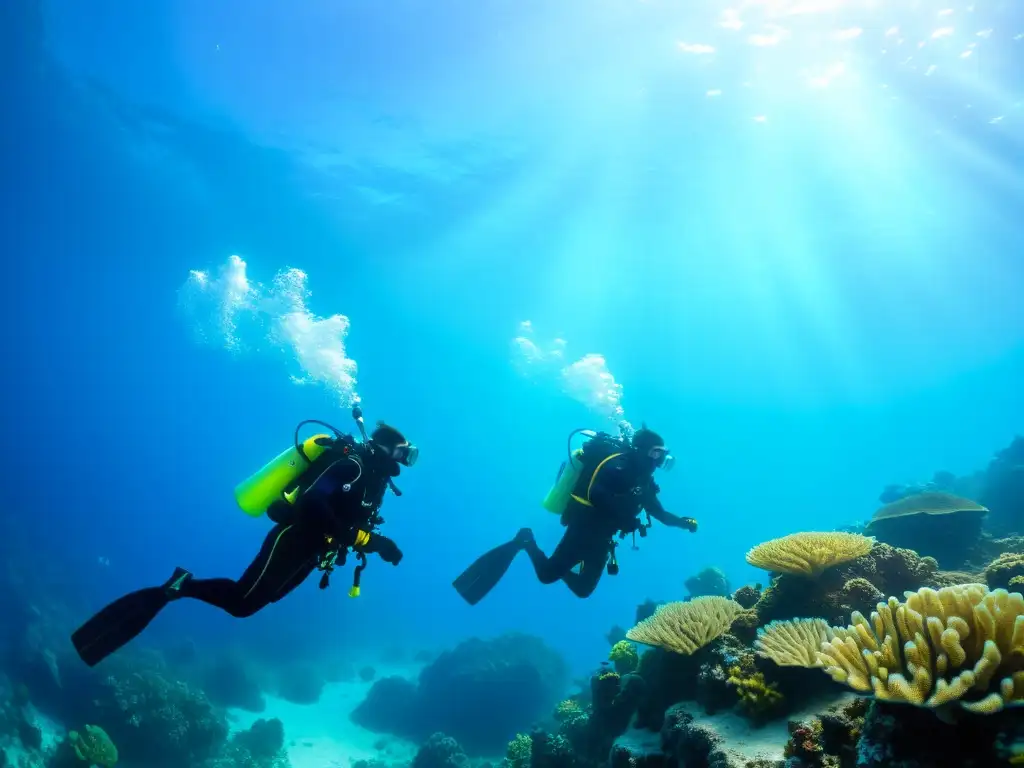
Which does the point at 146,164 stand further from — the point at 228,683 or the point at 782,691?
the point at 782,691

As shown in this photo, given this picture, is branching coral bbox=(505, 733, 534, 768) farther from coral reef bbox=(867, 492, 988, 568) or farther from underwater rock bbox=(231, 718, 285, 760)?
underwater rock bbox=(231, 718, 285, 760)

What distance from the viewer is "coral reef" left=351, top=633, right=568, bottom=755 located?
66.5ft

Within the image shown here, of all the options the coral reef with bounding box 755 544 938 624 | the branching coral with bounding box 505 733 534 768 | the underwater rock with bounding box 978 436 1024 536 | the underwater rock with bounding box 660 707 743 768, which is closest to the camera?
the underwater rock with bounding box 660 707 743 768

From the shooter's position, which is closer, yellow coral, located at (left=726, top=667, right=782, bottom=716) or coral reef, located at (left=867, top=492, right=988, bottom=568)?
yellow coral, located at (left=726, top=667, right=782, bottom=716)

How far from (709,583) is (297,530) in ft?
52.6

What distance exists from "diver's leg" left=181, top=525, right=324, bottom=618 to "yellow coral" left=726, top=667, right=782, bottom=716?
462 centimetres

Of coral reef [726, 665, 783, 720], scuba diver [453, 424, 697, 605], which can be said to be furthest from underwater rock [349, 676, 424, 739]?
coral reef [726, 665, 783, 720]

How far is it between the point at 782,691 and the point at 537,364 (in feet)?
249

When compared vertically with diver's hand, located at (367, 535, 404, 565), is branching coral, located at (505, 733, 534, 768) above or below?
below

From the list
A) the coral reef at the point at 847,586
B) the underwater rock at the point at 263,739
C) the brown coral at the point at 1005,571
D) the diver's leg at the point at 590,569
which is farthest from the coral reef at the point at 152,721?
the brown coral at the point at 1005,571

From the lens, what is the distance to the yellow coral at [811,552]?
5.93 metres

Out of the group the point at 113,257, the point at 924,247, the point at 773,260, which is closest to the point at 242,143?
the point at 113,257

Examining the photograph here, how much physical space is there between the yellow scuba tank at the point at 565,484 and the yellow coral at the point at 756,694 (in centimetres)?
429

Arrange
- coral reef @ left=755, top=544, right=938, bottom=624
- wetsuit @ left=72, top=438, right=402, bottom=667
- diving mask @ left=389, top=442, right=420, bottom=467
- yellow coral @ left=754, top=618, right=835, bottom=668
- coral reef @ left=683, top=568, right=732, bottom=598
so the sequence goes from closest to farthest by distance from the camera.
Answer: yellow coral @ left=754, top=618, right=835, bottom=668
wetsuit @ left=72, top=438, right=402, bottom=667
coral reef @ left=755, top=544, right=938, bottom=624
diving mask @ left=389, top=442, right=420, bottom=467
coral reef @ left=683, top=568, right=732, bottom=598
